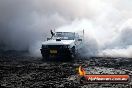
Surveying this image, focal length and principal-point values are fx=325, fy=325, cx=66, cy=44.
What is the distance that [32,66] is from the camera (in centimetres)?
1727

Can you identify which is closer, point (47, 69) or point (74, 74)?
point (74, 74)

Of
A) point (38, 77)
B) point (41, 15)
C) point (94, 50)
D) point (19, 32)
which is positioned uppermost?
point (41, 15)

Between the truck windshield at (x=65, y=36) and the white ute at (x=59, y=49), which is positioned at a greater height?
the truck windshield at (x=65, y=36)

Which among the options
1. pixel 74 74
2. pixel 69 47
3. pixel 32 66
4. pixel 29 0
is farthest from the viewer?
pixel 29 0

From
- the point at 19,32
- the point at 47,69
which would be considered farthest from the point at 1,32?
the point at 47,69

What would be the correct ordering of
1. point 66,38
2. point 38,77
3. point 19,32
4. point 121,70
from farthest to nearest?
point 19,32 → point 66,38 → point 121,70 → point 38,77

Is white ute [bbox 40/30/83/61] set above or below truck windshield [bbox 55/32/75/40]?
below

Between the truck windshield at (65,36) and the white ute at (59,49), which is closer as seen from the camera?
the white ute at (59,49)

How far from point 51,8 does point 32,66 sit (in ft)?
56.1

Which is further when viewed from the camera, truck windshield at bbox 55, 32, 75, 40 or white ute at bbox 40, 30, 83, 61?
truck windshield at bbox 55, 32, 75, 40

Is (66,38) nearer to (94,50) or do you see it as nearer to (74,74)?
(94,50)

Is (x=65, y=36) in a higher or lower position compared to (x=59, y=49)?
higher

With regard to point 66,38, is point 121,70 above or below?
below

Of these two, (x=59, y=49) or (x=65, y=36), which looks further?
(x=65, y=36)
